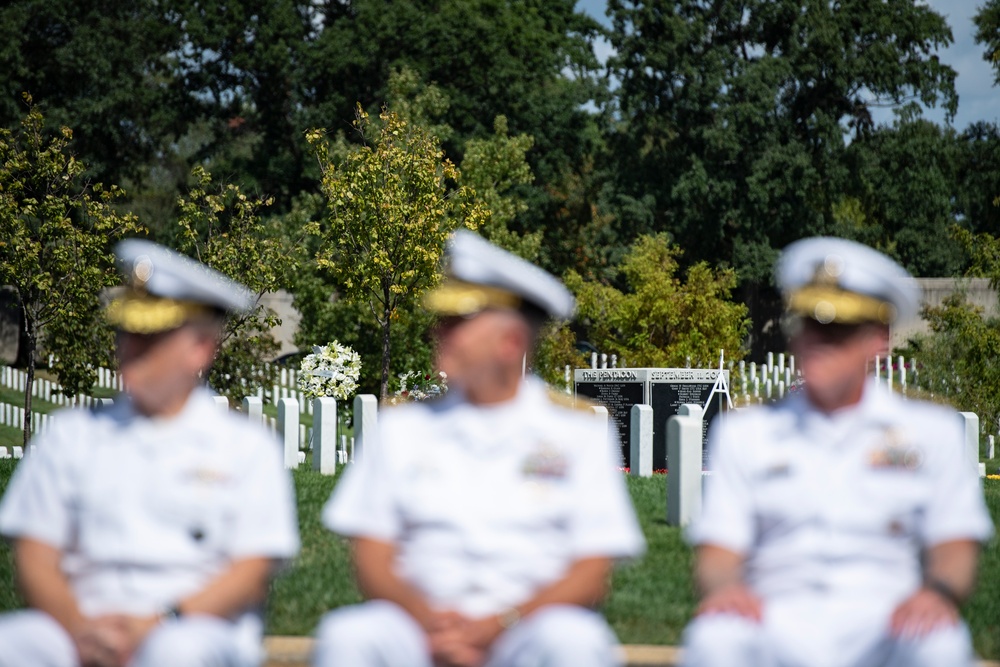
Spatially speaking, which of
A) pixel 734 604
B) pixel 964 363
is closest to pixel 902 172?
pixel 964 363

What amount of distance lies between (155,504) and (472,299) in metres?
1.03

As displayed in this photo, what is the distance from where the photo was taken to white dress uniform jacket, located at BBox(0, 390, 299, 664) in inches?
145

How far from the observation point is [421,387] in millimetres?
17453

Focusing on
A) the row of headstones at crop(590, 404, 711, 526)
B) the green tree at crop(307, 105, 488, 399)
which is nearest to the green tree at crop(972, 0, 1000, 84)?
the green tree at crop(307, 105, 488, 399)

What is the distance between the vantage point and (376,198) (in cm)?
2273

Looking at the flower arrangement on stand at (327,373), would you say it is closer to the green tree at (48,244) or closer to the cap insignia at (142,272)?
the green tree at (48,244)

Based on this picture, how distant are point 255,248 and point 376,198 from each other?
7.36 feet

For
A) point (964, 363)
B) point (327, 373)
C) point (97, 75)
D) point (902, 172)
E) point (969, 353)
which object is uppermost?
point (97, 75)

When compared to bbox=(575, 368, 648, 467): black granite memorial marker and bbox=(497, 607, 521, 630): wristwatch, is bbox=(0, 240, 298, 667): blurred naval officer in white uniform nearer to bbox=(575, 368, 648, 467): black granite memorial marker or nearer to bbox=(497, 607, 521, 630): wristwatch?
bbox=(497, 607, 521, 630): wristwatch

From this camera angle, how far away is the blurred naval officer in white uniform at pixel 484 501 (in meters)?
3.57

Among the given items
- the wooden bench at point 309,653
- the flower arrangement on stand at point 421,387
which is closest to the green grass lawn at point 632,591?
the wooden bench at point 309,653

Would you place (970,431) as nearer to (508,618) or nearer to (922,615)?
(922,615)

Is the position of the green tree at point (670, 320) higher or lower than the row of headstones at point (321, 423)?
higher

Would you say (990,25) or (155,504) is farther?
(990,25)
